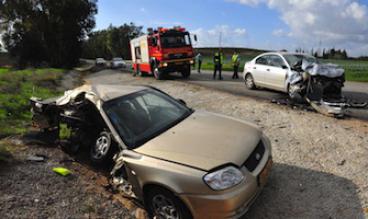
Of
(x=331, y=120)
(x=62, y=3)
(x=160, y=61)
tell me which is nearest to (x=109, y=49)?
(x=62, y=3)

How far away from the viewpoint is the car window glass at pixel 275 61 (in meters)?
9.04

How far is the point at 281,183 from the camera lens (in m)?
3.75

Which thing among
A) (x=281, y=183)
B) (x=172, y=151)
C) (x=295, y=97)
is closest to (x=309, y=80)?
(x=295, y=97)

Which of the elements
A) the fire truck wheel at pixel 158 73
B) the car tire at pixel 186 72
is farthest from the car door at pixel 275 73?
the fire truck wheel at pixel 158 73

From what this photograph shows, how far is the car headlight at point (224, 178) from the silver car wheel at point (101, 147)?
1.88 m

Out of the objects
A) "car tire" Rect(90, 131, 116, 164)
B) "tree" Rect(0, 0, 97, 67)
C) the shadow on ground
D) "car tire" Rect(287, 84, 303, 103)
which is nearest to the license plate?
the shadow on ground

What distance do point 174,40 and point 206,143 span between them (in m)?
13.4

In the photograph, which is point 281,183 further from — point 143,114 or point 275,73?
point 275,73

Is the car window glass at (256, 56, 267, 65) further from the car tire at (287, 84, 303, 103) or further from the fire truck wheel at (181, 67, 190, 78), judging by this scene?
the fire truck wheel at (181, 67, 190, 78)

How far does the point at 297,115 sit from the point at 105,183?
16.9ft

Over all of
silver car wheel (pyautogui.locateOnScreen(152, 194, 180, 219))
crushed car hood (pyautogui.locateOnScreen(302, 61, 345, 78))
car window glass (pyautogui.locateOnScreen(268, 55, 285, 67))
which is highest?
car window glass (pyautogui.locateOnScreen(268, 55, 285, 67))

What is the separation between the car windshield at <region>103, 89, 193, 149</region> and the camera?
343 centimetres

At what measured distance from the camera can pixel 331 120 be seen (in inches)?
250

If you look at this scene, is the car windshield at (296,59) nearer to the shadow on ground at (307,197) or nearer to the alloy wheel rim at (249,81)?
the alloy wheel rim at (249,81)
